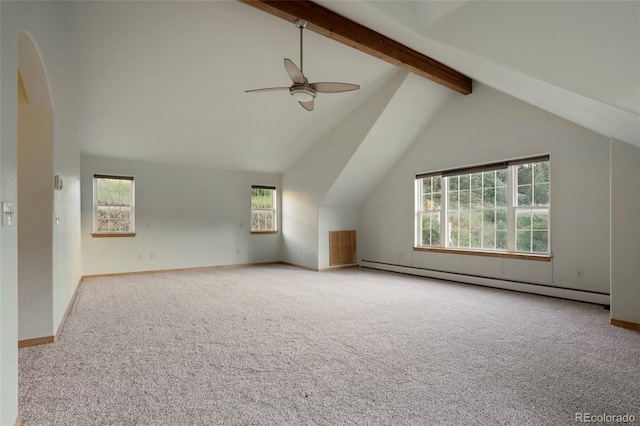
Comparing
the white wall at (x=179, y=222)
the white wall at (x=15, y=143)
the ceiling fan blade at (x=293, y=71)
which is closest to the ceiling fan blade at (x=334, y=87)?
the ceiling fan blade at (x=293, y=71)

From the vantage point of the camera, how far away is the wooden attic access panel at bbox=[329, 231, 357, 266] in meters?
7.35

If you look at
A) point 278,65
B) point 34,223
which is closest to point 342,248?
point 278,65

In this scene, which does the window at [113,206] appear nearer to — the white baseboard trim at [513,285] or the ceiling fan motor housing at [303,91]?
the ceiling fan motor housing at [303,91]

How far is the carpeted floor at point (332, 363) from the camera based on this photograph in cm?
196

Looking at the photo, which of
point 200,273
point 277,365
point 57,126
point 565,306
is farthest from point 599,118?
point 200,273

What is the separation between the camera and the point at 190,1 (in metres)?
3.46

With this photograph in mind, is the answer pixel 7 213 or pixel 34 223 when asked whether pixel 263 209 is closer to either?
pixel 34 223

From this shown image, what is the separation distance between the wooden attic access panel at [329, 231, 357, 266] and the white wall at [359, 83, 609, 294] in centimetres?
90

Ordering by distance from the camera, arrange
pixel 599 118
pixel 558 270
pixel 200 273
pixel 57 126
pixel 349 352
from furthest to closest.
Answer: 1. pixel 200 273
2. pixel 558 270
3. pixel 57 126
4. pixel 599 118
5. pixel 349 352

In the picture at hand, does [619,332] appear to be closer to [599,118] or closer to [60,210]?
[599,118]

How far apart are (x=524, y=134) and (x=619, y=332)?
2851 mm
